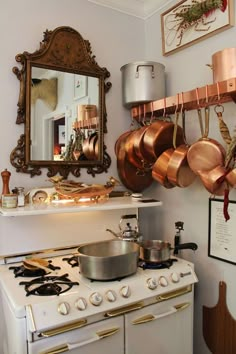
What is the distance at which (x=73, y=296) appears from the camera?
48.0 inches

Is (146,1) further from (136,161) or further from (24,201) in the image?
(24,201)

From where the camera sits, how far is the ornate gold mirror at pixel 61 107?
5.38ft

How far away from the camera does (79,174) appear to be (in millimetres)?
1841

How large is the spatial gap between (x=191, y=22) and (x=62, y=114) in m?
0.90

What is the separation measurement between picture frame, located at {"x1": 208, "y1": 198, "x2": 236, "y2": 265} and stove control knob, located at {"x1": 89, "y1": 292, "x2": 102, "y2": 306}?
694 mm

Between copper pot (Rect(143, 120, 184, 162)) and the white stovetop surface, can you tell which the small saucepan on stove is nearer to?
the white stovetop surface

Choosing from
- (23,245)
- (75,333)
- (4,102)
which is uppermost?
(4,102)

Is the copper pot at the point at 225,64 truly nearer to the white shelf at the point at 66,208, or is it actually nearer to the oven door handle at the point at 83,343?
the white shelf at the point at 66,208

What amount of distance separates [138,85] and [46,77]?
1.75 ft

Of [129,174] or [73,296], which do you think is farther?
[129,174]

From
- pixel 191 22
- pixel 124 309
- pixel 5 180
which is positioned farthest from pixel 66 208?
pixel 191 22

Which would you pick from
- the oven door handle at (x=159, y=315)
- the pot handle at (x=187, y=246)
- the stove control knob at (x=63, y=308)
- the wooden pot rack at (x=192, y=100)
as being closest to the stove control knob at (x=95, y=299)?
the stove control knob at (x=63, y=308)

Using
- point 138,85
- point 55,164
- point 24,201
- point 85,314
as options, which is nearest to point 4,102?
point 55,164

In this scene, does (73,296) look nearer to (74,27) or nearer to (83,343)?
(83,343)
